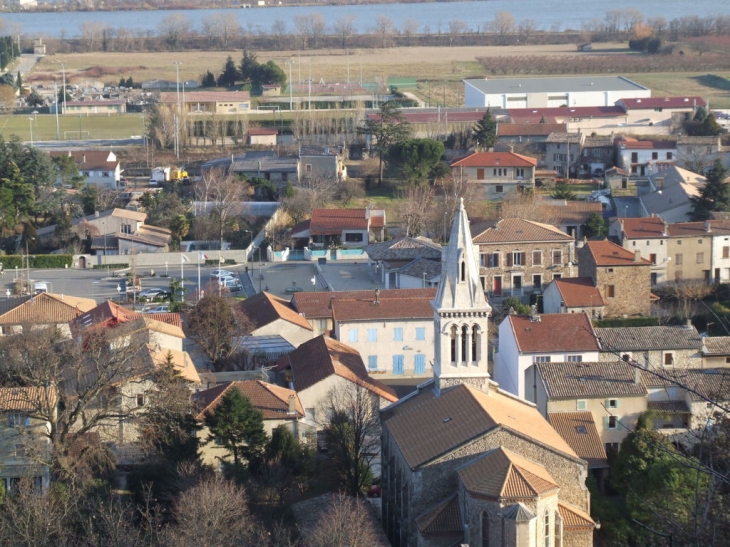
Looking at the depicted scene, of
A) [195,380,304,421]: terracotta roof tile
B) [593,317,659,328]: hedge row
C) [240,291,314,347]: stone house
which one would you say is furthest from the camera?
[593,317,659,328]: hedge row

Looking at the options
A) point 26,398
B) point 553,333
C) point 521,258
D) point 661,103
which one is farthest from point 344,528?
point 661,103

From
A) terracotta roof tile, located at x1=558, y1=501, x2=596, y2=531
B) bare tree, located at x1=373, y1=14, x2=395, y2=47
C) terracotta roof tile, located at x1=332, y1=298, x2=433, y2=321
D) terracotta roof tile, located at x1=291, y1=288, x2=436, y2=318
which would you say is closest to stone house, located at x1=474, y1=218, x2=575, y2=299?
terracotta roof tile, located at x1=291, y1=288, x2=436, y2=318

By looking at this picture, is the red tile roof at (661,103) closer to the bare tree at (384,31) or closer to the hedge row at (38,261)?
the hedge row at (38,261)

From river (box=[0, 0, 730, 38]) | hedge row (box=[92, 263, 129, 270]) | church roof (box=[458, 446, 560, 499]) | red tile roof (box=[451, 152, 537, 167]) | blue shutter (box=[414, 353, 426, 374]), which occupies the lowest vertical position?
blue shutter (box=[414, 353, 426, 374])

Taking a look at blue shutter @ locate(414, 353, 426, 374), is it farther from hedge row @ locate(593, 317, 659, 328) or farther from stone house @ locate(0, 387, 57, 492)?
stone house @ locate(0, 387, 57, 492)

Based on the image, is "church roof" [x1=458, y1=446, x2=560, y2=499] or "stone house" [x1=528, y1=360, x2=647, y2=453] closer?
"church roof" [x1=458, y1=446, x2=560, y2=499]

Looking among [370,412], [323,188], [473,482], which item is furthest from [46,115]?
[473,482]

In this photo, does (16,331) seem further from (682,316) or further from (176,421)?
(682,316)

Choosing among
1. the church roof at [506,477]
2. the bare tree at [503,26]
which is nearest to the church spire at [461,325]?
the church roof at [506,477]
